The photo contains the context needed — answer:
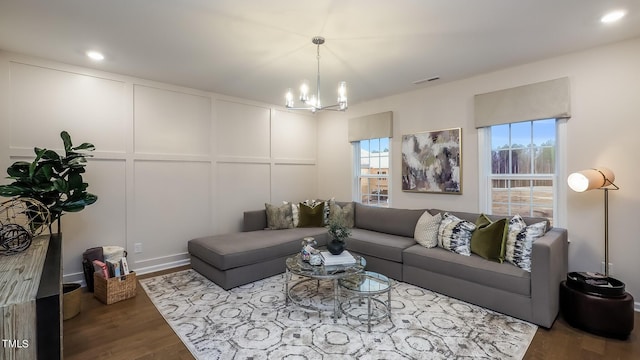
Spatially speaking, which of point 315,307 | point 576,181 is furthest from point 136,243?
point 576,181

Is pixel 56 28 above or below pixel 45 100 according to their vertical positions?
above

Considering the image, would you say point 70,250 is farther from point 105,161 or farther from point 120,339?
point 120,339

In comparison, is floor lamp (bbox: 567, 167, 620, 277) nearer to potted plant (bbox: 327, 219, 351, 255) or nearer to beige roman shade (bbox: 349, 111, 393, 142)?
potted plant (bbox: 327, 219, 351, 255)

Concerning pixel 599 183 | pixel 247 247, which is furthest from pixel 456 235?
pixel 247 247

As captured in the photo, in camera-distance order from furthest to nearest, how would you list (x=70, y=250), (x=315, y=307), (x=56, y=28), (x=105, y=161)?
(x=105, y=161)
(x=70, y=250)
(x=315, y=307)
(x=56, y=28)

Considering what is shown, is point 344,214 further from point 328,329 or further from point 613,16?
point 613,16

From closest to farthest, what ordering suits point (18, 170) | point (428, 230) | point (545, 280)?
1. point (545, 280)
2. point (18, 170)
3. point (428, 230)

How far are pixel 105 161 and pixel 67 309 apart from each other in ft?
5.61

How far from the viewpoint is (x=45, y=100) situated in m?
3.20

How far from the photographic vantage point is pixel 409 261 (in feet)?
11.1

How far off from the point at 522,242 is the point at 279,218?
307 cm

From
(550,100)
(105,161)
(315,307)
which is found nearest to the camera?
(315,307)

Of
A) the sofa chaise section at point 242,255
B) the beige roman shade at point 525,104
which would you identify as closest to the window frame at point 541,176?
the beige roman shade at point 525,104

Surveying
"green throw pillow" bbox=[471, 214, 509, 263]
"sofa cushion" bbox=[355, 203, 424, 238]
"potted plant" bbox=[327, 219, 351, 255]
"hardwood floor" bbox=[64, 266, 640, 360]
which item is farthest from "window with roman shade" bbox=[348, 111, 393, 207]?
"hardwood floor" bbox=[64, 266, 640, 360]
